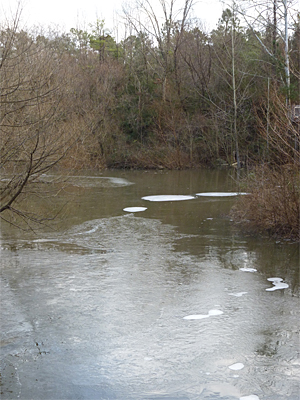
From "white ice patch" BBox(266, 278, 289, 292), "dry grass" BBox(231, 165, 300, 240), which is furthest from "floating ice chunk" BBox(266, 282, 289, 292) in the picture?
"dry grass" BBox(231, 165, 300, 240)

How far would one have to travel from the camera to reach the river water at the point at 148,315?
14.8 ft

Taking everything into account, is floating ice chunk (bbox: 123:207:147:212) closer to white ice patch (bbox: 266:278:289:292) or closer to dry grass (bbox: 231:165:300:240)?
dry grass (bbox: 231:165:300:240)

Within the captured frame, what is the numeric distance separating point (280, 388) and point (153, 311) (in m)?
2.24

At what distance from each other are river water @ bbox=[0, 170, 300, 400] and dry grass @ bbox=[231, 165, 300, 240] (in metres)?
0.59

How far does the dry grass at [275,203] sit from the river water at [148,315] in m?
0.59

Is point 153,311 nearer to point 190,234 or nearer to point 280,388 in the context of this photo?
point 280,388

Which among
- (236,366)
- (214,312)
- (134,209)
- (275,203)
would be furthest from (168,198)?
(236,366)

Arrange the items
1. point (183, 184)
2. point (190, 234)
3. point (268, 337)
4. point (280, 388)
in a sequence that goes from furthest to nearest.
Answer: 1. point (183, 184)
2. point (190, 234)
3. point (268, 337)
4. point (280, 388)

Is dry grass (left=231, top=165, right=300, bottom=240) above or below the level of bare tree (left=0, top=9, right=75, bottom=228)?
below

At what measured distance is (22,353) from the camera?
203 inches

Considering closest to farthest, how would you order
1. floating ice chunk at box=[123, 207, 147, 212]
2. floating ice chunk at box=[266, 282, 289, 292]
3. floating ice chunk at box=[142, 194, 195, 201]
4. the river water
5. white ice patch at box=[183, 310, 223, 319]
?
1. the river water
2. white ice patch at box=[183, 310, 223, 319]
3. floating ice chunk at box=[266, 282, 289, 292]
4. floating ice chunk at box=[123, 207, 147, 212]
5. floating ice chunk at box=[142, 194, 195, 201]

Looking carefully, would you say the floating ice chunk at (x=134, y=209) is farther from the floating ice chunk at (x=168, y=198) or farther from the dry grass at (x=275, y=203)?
the dry grass at (x=275, y=203)

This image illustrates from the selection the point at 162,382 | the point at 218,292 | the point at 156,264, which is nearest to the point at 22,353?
the point at 162,382

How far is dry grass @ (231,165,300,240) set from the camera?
397 inches
